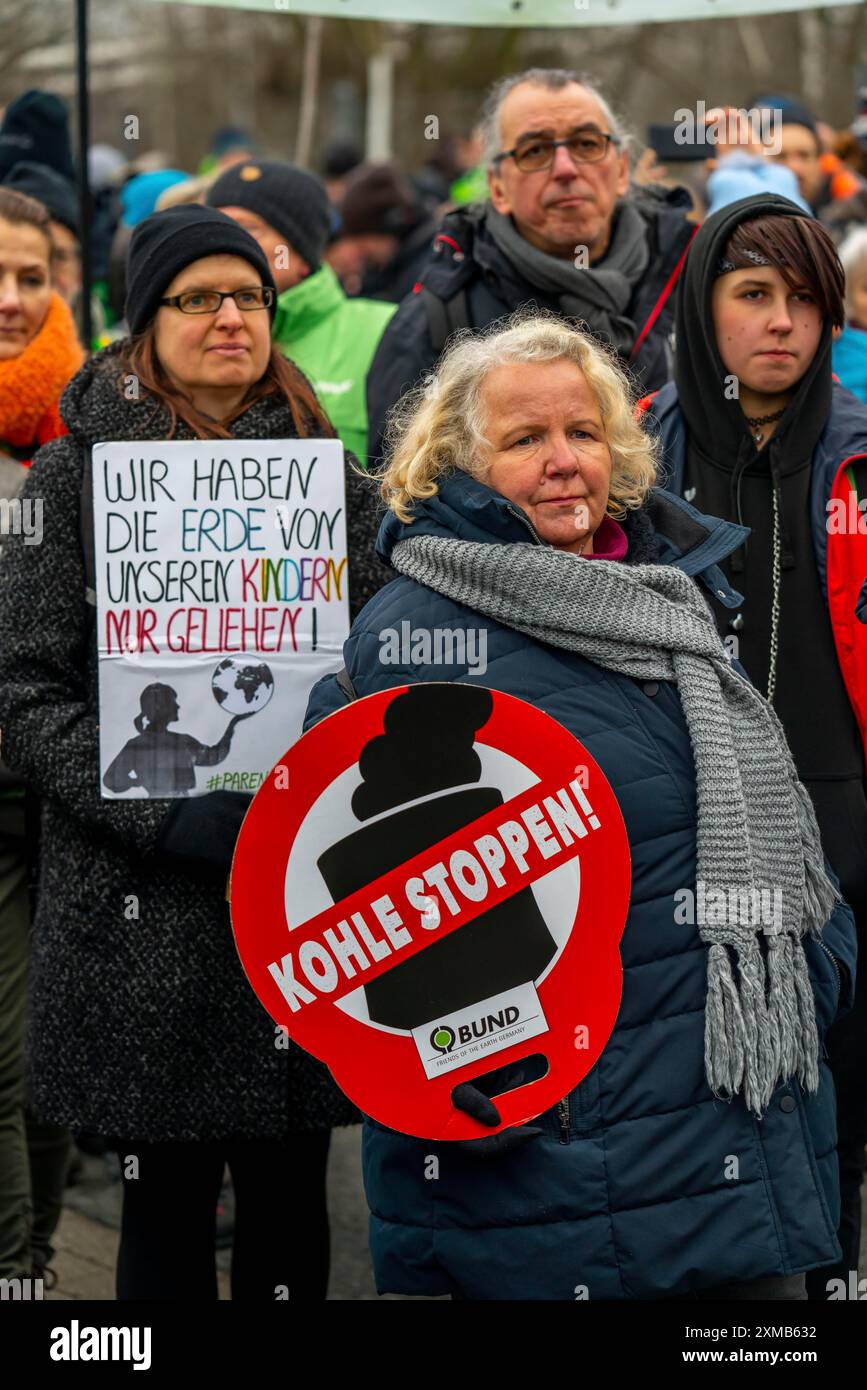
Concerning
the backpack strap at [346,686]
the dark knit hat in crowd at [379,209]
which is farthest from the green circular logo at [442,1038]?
the dark knit hat in crowd at [379,209]

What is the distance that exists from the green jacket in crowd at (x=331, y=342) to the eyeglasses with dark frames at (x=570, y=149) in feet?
2.98

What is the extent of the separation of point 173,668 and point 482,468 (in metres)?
0.79

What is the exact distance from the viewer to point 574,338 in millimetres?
2967

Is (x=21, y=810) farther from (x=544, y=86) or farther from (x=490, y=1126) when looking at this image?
(x=544, y=86)

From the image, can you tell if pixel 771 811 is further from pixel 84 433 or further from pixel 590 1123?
pixel 84 433

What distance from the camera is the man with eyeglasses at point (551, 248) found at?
4.38 metres

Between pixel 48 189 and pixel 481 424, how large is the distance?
13.2 feet

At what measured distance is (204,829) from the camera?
332 cm

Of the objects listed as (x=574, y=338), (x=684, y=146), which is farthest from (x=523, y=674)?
(x=684, y=146)

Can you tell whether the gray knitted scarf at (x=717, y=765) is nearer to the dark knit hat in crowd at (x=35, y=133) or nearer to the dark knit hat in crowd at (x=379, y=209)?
the dark knit hat in crowd at (x=35, y=133)

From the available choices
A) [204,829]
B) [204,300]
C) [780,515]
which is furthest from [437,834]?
[204,300]

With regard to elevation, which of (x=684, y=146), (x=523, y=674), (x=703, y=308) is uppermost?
(x=684, y=146)
